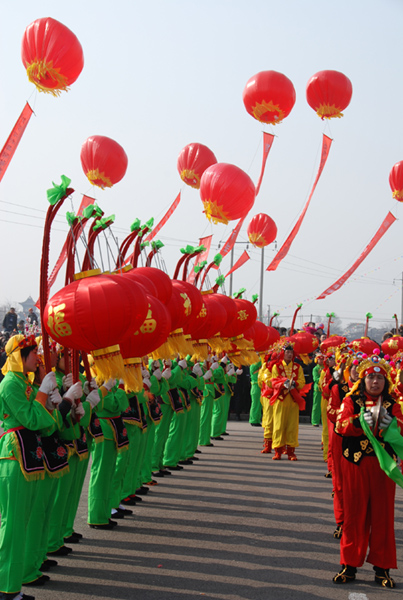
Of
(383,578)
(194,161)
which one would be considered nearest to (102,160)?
(194,161)

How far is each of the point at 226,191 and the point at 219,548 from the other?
4.65m

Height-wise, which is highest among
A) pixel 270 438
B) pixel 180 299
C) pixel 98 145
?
pixel 98 145

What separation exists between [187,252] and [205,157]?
122 inches

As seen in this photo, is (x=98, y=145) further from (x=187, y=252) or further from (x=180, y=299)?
(x=180, y=299)

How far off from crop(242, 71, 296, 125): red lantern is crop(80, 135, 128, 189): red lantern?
2153 mm

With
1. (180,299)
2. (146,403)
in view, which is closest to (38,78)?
(180,299)

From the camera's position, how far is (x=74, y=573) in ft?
15.8

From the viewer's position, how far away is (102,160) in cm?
957

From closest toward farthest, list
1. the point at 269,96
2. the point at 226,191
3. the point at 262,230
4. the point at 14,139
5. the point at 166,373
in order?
1. the point at 166,373
2. the point at 226,191
3. the point at 14,139
4. the point at 269,96
5. the point at 262,230

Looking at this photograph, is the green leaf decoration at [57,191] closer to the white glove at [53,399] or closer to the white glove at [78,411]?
the white glove at [53,399]

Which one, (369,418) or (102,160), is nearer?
(369,418)

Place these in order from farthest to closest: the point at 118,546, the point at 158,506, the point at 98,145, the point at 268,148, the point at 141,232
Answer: the point at 268,148 → the point at 98,145 → the point at 158,506 → the point at 141,232 → the point at 118,546

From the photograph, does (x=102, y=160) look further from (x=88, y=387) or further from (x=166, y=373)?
(x=88, y=387)

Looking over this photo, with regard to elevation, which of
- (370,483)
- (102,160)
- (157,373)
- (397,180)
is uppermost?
(397,180)
